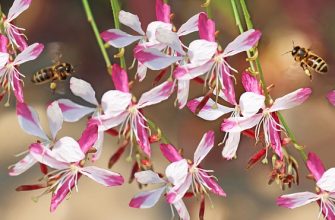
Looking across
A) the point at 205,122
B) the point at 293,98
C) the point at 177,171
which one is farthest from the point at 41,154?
the point at 205,122

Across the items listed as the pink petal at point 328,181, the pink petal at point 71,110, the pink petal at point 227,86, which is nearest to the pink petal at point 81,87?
the pink petal at point 71,110

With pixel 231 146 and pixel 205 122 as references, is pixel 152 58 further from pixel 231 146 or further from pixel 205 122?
pixel 205 122

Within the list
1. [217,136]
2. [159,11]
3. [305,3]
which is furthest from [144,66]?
[305,3]

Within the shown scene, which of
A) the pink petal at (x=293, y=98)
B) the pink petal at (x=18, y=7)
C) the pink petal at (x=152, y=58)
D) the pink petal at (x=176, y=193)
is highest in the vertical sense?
the pink petal at (x=18, y=7)

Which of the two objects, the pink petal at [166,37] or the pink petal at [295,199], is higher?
the pink petal at [166,37]

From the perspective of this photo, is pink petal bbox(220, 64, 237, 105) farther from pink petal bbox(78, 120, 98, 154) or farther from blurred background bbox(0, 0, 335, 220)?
blurred background bbox(0, 0, 335, 220)

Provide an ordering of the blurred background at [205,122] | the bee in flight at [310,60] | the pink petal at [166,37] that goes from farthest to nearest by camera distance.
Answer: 1. the blurred background at [205,122]
2. the bee in flight at [310,60]
3. the pink petal at [166,37]

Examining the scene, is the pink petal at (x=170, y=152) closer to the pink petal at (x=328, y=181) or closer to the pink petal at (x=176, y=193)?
the pink petal at (x=176, y=193)
